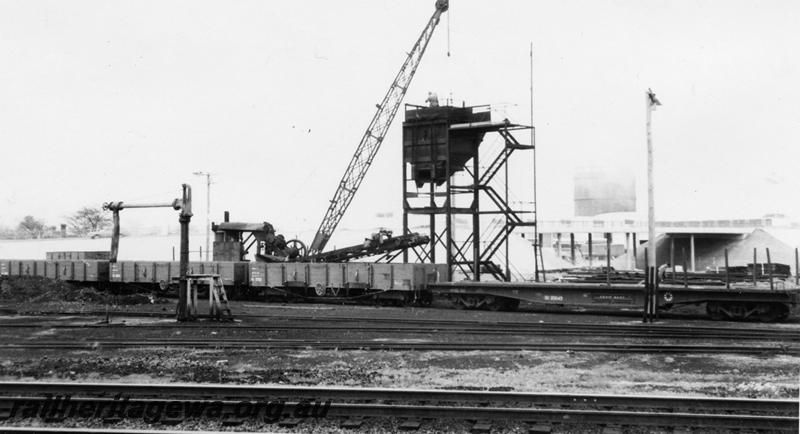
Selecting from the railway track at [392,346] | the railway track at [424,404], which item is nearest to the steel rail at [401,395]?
the railway track at [424,404]

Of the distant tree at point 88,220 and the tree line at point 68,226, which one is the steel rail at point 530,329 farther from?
the distant tree at point 88,220

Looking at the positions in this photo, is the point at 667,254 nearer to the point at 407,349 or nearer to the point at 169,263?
the point at 169,263

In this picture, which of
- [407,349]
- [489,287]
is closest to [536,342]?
[407,349]

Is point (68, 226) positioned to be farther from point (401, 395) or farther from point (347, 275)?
point (401, 395)

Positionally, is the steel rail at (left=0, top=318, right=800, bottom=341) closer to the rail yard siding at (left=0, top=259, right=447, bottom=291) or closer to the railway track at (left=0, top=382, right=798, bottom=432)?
the rail yard siding at (left=0, top=259, right=447, bottom=291)

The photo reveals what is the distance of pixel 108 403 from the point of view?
8344 millimetres

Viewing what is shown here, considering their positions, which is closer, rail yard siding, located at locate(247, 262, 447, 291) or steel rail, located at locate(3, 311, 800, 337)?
steel rail, located at locate(3, 311, 800, 337)

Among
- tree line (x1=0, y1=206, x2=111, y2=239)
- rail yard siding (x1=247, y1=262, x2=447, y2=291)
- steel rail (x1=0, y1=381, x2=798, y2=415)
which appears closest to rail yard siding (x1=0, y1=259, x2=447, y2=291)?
rail yard siding (x1=247, y1=262, x2=447, y2=291)

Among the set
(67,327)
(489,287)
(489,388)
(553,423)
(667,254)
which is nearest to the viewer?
(553,423)

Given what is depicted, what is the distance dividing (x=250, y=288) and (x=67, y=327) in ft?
36.1

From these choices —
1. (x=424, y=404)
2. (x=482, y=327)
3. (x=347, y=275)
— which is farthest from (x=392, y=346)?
(x=347, y=275)

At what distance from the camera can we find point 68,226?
3807 inches

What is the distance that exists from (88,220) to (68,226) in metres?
7.43

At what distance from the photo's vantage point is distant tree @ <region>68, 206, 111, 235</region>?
8956 cm
